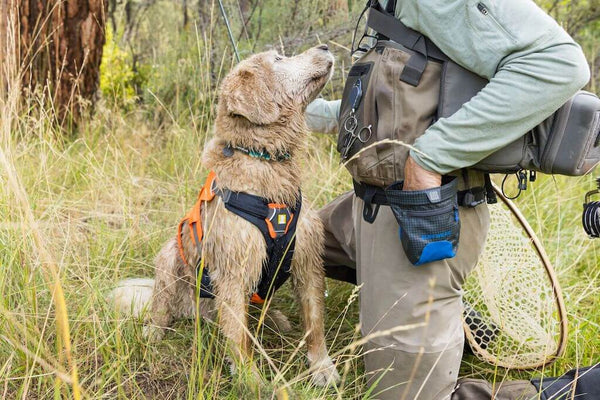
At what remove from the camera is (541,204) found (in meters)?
4.13

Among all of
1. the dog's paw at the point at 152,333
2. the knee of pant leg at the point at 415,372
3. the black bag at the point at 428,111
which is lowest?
the dog's paw at the point at 152,333

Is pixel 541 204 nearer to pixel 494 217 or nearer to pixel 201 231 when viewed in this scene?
pixel 494 217

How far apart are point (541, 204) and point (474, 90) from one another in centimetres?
222

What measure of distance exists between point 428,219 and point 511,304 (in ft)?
3.78

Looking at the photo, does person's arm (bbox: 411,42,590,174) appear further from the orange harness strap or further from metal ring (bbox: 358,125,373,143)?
the orange harness strap

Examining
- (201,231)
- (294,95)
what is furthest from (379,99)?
(201,231)

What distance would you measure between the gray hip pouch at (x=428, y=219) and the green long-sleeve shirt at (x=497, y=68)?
4.4 inches

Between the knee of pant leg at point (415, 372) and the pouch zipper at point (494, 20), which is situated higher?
the pouch zipper at point (494, 20)

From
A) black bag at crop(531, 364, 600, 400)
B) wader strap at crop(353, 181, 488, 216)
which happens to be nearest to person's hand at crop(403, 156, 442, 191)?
wader strap at crop(353, 181, 488, 216)

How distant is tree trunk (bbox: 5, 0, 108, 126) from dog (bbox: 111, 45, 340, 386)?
2320 millimetres

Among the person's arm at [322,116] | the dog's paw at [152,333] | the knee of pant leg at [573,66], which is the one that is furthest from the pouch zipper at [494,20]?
the dog's paw at [152,333]

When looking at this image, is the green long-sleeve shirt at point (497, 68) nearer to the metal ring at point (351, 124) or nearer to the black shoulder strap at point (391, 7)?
the black shoulder strap at point (391, 7)

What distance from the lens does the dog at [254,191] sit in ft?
8.38

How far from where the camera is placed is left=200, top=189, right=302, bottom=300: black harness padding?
8.33 ft
